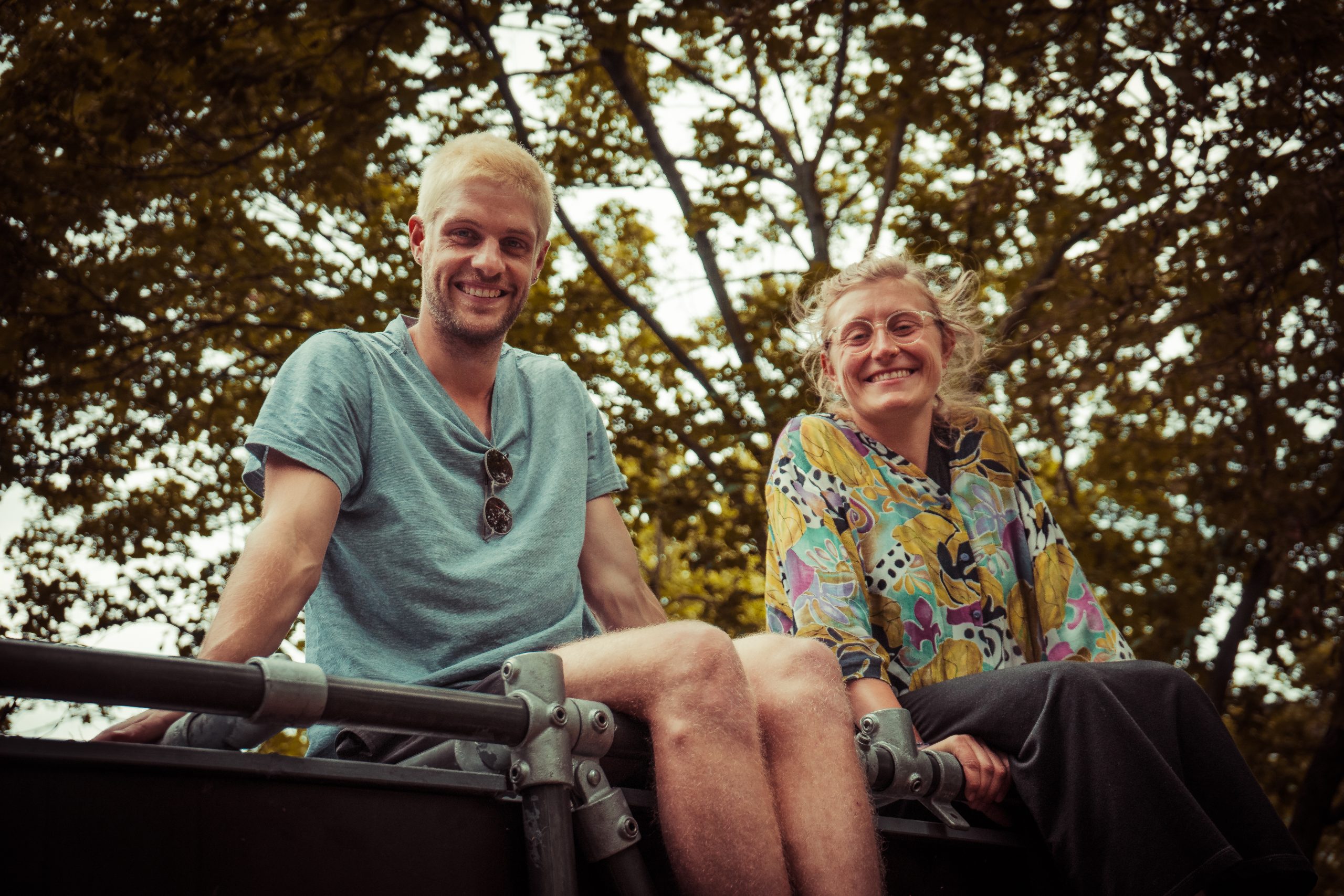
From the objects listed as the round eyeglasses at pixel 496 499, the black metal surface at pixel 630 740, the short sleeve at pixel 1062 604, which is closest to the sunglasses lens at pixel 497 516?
the round eyeglasses at pixel 496 499

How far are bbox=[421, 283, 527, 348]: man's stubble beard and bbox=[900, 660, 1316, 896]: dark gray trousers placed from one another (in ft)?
4.15

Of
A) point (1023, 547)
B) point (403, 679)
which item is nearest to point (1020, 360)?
point (1023, 547)

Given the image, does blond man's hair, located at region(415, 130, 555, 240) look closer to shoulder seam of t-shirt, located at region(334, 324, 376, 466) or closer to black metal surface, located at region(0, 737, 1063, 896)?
shoulder seam of t-shirt, located at region(334, 324, 376, 466)

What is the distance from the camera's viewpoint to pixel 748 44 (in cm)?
553

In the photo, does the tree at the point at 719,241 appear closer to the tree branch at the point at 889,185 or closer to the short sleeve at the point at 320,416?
the tree branch at the point at 889,185

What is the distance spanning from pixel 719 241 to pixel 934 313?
4.15 metres

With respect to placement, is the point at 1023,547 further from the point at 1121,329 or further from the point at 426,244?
the point at 1121,329

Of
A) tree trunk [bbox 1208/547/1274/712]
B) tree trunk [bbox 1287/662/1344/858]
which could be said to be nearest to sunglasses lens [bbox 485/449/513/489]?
tree trunk [bbox 1208/547/1274/712]

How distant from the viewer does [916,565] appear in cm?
283

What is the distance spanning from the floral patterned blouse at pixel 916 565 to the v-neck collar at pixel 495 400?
0.68 metres

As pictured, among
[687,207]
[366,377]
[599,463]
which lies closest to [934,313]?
[599,463]

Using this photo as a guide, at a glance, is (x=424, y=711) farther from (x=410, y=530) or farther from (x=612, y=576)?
(x=612, y=576)

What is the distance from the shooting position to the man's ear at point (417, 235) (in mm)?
2729

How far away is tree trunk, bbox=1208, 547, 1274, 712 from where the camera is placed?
282 inches
